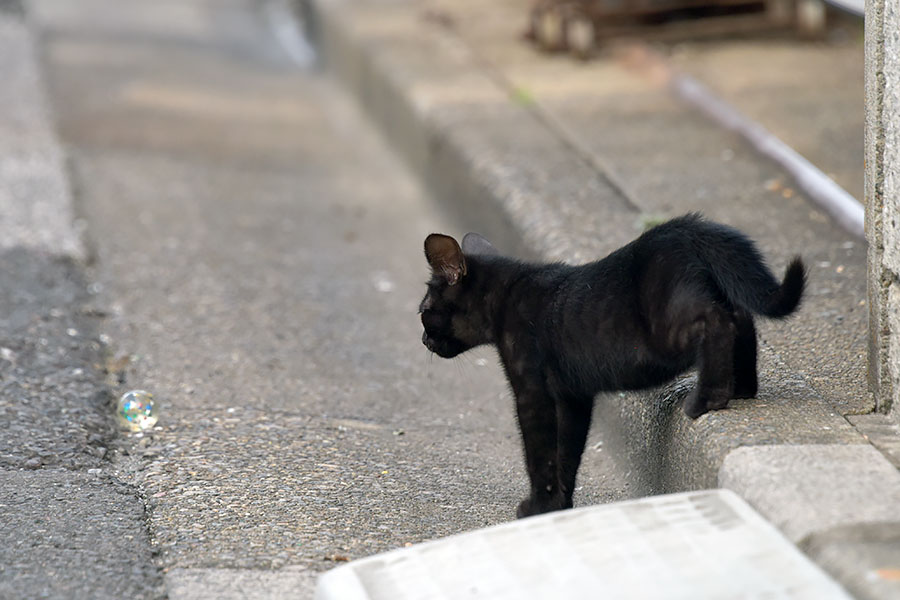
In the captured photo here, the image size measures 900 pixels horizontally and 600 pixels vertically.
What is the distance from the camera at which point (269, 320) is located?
14.9 feet

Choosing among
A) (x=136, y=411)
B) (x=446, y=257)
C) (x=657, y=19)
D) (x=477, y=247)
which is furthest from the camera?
(x=657, y=19)

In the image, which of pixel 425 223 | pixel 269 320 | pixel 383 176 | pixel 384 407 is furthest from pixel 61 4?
pixel 384 407

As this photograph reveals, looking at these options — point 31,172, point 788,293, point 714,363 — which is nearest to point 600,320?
point 714,363

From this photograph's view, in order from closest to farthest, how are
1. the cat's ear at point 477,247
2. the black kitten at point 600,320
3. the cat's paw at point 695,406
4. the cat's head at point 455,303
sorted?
1. the black kitten at point 600,320
2. the cat's paw at point 695,406
3. the cat's head at point 455,303
4. the cat's ear at point 477,247

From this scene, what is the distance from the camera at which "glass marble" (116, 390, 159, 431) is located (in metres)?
3.59

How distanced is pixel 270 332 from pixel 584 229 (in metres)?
1.21

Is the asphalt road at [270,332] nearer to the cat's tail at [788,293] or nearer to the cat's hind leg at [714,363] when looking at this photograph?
the cat's hind leg at [714,363]

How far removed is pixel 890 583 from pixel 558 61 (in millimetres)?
5230

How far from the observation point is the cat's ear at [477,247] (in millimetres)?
3266

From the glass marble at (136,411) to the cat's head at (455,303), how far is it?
36.7 inches

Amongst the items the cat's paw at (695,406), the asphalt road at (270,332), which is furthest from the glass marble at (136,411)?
the cat's paw at (695,406)

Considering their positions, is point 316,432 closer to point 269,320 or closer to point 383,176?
point 269,320

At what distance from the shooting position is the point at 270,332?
174 inches

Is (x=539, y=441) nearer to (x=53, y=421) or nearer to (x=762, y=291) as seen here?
(x=762, y=291)
